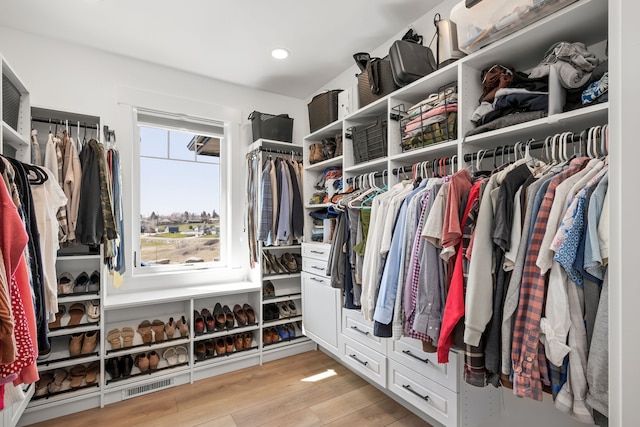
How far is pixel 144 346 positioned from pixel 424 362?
1.97m

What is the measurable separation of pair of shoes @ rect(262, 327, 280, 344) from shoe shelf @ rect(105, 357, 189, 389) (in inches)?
25.5

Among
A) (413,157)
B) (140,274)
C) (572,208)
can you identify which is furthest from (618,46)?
(140,274)

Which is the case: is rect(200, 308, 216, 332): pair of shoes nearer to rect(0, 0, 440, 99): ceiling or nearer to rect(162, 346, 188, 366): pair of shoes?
rect(162, 346, 188, 366): pair of shoes

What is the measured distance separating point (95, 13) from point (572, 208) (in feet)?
8.90

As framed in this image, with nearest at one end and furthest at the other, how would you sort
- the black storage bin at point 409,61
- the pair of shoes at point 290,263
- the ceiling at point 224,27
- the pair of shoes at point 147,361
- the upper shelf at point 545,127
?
the upper shelf at point 545,127 < the black storage bin at point 409,61 < the ceiling at point 224,27 < the pair of shoes at point 147,361 < the pair of shoes at point 290,263

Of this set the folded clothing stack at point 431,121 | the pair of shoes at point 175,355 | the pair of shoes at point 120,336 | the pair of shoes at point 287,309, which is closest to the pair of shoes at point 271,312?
the pair of shoes at point 287,309

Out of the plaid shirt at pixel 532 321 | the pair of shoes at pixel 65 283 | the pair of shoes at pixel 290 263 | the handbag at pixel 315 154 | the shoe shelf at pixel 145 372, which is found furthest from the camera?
the pair of shoes at pixel 290 263

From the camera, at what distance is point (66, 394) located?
1.97 meters

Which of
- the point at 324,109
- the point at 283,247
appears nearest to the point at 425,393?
the point at 283,247

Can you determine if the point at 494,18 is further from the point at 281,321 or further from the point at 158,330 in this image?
the point at 158,330

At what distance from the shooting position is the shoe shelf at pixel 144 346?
2.15 meters

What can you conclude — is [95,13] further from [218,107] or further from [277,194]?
[277,194]

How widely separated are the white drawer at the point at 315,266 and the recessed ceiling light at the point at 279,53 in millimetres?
1662

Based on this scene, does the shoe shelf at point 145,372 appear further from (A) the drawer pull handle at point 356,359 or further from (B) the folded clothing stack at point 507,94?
(B) the folded clothing stack at point 507,94
